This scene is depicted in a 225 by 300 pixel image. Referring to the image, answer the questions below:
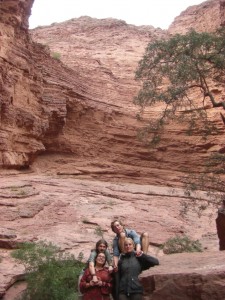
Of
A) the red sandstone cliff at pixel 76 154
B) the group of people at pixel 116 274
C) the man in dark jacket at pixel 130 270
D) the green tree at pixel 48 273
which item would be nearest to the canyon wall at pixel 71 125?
the red sandstone cliff at pixel 76 154

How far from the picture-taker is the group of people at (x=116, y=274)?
7458 millimetres

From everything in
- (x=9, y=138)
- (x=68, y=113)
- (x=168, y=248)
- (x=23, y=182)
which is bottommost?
(x=168, y=248)

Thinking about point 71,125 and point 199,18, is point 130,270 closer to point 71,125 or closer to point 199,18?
point 71,125

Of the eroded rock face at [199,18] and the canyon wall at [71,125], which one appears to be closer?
the canyon wall at [71,125]

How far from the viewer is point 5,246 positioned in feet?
42.4

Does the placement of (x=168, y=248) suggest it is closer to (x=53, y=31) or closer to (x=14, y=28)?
(x=14, y=28)

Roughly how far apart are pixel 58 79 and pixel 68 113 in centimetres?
251

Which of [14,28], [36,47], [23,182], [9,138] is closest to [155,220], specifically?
A: [23,182]

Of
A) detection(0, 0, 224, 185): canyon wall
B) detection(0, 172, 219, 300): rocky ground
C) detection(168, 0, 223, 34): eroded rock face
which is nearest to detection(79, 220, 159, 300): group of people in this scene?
detection(0, 172, 219, 300): rocky ground

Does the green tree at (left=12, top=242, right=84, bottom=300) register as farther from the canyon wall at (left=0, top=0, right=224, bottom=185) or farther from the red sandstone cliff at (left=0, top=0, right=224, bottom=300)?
the canyon wall at (left=0, top=0, right=224, bottom=185)

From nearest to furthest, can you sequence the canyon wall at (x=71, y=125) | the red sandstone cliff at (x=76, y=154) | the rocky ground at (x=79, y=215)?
the rocky ground at (x=79, y=215), the red sandstone cliff at (x=76, y=154), the canyon wall at (x=71, y=125)

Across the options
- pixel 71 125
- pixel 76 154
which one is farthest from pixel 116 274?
pixel 71 125

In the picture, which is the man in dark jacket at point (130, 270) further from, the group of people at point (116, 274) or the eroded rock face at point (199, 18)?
the eroded rock face at point (199, 18)

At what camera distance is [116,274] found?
25.4 feet
